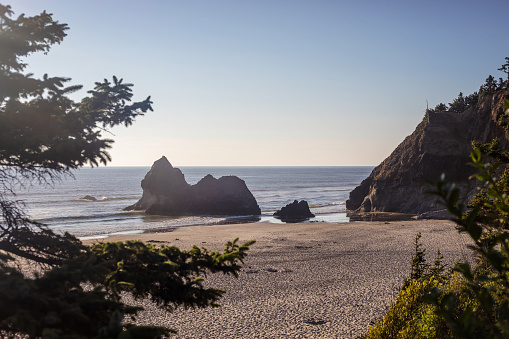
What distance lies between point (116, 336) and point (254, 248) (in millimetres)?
20834

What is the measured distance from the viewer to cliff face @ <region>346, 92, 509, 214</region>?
40.3 metres

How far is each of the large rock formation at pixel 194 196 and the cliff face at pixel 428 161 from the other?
1503 centimetres

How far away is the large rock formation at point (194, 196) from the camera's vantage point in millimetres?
49219

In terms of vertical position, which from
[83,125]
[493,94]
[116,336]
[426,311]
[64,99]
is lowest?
[426,311]

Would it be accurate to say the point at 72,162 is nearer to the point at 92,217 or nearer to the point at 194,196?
the point at 92,217

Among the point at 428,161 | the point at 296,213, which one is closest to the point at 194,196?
the point at 296,213

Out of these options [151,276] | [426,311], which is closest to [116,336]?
[151,276]

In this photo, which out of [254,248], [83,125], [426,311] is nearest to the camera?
[83,125]

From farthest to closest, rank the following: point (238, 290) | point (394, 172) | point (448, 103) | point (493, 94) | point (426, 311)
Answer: point (448, 103) → point (394, 172) → point (493, 94) → point (238, 290) → point (426, 311)

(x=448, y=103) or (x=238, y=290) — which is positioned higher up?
(x=448, y=103)

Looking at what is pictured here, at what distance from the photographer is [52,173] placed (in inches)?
240

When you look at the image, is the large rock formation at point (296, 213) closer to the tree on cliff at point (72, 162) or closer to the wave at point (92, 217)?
the wave at point (92, 217)

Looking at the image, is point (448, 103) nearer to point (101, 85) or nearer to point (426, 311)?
point (426, 311)

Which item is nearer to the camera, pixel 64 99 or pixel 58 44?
pixel 64 99
